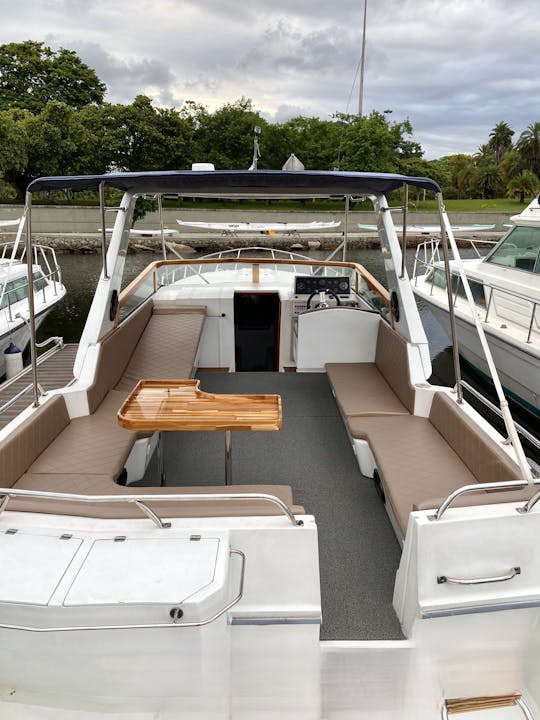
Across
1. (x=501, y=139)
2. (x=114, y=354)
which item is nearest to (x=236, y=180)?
(x=114, y=354)

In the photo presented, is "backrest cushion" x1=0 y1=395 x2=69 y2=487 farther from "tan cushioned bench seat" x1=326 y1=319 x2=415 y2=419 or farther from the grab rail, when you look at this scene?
"tan cushioned bench seat" x1=326 y1=319 x2=415 y2=419

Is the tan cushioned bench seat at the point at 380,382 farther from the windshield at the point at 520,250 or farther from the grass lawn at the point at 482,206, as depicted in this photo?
the grass lawn at the point at 482,206

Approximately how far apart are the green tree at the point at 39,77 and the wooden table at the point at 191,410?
37829mm

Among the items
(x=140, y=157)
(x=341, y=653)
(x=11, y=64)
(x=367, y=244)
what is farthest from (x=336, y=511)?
(x=11, y=64)

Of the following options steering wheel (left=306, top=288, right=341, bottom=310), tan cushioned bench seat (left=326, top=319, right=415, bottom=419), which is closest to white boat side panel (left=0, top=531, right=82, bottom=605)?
tan cushioned bench seat (left=326, top=319, right=415, bottom=419)

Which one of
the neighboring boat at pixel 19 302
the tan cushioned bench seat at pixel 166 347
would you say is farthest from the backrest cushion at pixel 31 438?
the neighboring boat at pixel 19 302

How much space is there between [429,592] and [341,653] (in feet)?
1.33

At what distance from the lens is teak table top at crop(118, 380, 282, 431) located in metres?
2.18

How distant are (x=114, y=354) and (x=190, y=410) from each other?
1.63 metres

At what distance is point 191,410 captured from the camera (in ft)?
7.76

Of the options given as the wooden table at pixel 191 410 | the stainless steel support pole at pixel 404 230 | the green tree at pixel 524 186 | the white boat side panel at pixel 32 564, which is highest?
the green tree at pixel 524 186

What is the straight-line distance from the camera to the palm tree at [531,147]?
1853 inches

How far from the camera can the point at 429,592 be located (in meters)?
1.83

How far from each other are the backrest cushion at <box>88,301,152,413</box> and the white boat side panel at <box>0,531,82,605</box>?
157cm
